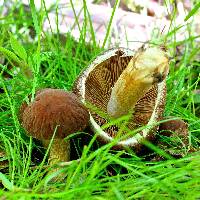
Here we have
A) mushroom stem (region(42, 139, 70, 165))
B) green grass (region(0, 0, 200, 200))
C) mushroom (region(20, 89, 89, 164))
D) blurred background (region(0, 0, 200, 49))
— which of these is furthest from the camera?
blurred background (region(0, 0, 200, 49))

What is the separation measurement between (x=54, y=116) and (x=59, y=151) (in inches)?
7.9

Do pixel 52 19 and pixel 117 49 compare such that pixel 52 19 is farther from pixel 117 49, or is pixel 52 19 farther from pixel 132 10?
pixel 117 49

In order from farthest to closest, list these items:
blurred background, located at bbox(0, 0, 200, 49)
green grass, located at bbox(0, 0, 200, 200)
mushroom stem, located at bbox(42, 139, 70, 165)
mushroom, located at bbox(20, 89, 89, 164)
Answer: blurred background, located at bbox(0, 0, 200, 49) < mushroom stem, located at bbox(42, 139, 70, 165) < mushroom, located at bbox(20, 89, 89, 164) < green grass, located at bbox(0, 0, 200, 200)

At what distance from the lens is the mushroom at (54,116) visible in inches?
60.8

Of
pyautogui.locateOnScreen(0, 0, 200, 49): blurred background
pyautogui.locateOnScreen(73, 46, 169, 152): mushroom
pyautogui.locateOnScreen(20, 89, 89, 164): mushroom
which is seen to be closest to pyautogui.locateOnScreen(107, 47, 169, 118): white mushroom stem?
pyautogui.locateOnScreen(73, 46, 169, 152): mushroom

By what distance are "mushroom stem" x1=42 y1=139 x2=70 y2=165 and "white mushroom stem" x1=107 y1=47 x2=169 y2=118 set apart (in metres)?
0.24

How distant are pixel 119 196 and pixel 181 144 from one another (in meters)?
0.61

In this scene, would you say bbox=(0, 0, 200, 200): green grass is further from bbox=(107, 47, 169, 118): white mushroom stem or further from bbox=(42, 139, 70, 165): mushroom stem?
bbox=(107, 47, 169, 118): white mushroom stem

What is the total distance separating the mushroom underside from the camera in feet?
5.78

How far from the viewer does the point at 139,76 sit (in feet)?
5.29

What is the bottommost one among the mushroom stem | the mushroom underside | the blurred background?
the mushroom stem

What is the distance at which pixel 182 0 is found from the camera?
3844mm

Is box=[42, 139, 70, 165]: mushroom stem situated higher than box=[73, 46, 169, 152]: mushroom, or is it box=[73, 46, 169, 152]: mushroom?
box=[73, 46, 169, 152]: mushroom

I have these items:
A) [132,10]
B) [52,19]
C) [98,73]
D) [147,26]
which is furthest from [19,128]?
[132,10]
